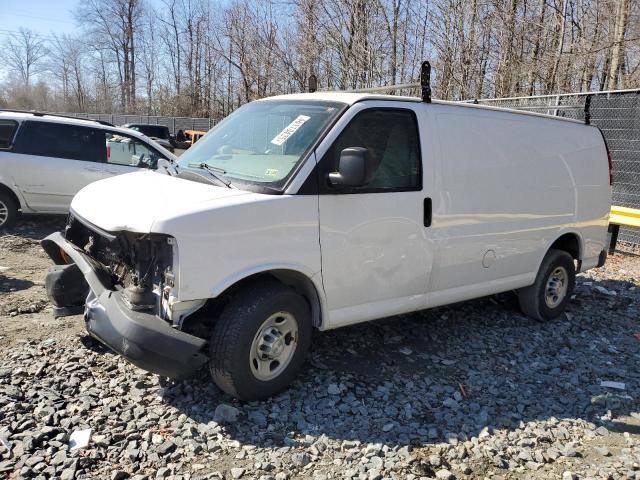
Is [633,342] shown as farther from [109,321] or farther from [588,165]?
[109,321]

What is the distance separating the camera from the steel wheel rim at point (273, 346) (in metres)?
3.66

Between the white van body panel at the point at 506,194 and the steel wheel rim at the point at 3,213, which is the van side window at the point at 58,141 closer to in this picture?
the steel wheel rim at the point at 3,213

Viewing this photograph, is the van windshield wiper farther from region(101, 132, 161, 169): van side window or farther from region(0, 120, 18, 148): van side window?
region(0, 120, 18, 148): van side window

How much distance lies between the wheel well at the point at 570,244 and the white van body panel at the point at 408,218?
72 millimetres

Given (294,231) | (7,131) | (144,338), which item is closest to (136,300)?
(144,338)

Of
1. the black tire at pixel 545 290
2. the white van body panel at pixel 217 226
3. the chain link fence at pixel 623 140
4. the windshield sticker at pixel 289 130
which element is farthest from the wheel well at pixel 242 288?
the chain link fence at pixel 623 140

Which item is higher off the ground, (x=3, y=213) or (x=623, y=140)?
(x=623, y=140)

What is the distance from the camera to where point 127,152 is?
953 centimetres

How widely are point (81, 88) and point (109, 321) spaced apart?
7147cm

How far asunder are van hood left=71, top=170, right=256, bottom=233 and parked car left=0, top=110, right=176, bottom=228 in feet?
16.8

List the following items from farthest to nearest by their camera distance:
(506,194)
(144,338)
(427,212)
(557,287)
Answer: (557,287) → (506,194) → (427,212) → (144,338)

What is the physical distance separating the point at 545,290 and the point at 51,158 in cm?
773

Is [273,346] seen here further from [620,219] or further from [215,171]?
[620,219]

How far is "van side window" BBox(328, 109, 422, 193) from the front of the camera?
4.07 m
